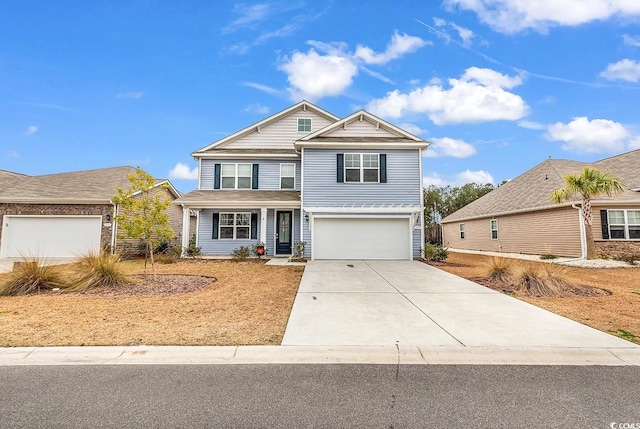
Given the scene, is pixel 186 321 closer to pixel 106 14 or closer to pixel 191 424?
pixel 191 424

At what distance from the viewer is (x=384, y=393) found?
2.98 m

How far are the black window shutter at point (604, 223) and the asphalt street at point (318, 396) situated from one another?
15.3 meters

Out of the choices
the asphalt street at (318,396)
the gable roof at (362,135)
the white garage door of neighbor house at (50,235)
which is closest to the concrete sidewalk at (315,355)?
the asphalt street at (318,396)

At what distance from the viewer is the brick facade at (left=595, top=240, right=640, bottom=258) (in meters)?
14.7

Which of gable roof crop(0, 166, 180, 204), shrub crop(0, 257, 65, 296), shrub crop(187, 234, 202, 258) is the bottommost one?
shrub crop(0, 257, 65, 296)

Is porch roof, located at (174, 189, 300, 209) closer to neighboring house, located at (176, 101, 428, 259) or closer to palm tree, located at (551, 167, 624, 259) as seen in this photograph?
neighboring house, located at (176, 101, 428, 259)

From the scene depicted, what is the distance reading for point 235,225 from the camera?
645 inches

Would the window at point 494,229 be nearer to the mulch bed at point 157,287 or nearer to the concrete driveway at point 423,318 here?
the concrete driveway at point 423,318

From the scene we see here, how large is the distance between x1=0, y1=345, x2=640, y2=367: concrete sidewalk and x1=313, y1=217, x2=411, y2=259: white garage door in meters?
10.7

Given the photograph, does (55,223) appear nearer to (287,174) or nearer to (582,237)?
(287,174)

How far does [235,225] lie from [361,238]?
21.9 ft

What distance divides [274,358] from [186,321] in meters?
2.19

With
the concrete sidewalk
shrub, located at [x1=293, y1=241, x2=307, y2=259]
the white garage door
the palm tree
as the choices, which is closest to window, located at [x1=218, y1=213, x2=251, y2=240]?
shrub, located at [x1=293, y1=241, x2=307, y2=259]

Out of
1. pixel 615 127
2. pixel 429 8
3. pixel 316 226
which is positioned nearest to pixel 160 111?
pixel 316 226
